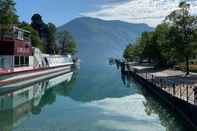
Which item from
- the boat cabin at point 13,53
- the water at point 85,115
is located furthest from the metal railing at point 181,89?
the boat cabin at point 13,53

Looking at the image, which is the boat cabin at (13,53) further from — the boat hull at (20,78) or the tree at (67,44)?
the tree at (67,44)

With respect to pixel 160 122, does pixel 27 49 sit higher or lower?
higher

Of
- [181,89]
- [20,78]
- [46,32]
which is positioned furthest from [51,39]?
[181,89]

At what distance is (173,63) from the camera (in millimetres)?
91625

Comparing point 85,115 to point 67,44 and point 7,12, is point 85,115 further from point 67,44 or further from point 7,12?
point 67,44

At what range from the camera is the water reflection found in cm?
3438

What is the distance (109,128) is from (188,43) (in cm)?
3527

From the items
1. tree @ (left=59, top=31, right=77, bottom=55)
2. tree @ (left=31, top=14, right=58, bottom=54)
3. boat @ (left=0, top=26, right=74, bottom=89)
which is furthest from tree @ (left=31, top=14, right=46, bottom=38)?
boat @ (left=0, top=26, right=74, bottom=89)

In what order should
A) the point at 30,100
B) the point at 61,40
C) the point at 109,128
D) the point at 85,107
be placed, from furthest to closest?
the point at 61,40
the point at 30,100
the point at 85,107
the point at 109,128

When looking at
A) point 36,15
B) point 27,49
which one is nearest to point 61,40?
point 36,15

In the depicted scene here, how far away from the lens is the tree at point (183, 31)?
61.9 metres

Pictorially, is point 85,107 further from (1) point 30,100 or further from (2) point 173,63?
(2) point 173,63

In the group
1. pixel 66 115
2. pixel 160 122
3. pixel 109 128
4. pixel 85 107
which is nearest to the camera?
pixel 109 128

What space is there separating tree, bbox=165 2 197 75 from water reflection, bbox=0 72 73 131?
19.8 m
